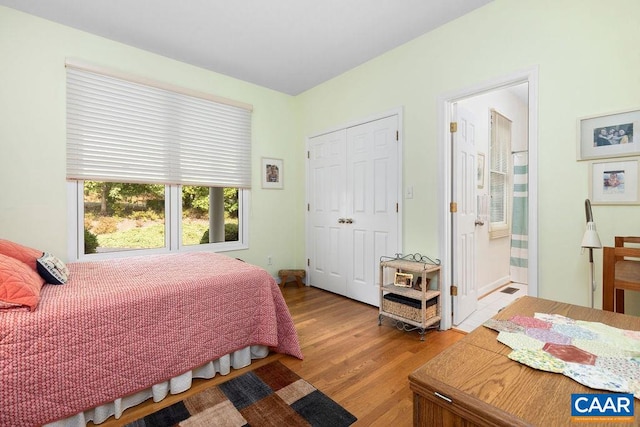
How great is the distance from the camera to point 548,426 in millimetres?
573

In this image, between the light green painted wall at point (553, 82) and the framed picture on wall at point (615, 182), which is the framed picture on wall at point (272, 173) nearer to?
the light green painted wall at point (553, 82)

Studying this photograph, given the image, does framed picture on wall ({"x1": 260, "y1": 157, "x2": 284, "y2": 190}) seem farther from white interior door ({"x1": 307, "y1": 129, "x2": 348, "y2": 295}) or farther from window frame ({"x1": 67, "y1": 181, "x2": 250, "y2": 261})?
white interior door ({"x1": 307, "y1": 129, "x2": 348, "y2": 295})

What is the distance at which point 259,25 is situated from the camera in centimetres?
264

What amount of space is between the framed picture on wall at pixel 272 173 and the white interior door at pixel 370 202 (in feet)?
3.52

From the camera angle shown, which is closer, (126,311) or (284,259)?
(126,311)

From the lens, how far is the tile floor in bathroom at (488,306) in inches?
110

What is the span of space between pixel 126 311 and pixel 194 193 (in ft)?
6.83

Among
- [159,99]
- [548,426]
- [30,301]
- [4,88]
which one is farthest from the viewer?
[159,99]

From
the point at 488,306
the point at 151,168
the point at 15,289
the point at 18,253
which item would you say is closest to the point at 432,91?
the point at 488,306

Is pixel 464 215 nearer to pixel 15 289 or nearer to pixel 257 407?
pixel 257 407

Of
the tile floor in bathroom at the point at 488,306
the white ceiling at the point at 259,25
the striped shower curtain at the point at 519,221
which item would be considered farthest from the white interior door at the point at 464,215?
the striped shower curtain at the point at 519,221

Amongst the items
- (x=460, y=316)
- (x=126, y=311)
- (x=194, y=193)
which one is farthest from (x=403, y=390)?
(x=194, y=193)

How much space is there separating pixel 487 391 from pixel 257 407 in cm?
141

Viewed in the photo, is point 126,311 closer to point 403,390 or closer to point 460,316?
point 403,390
